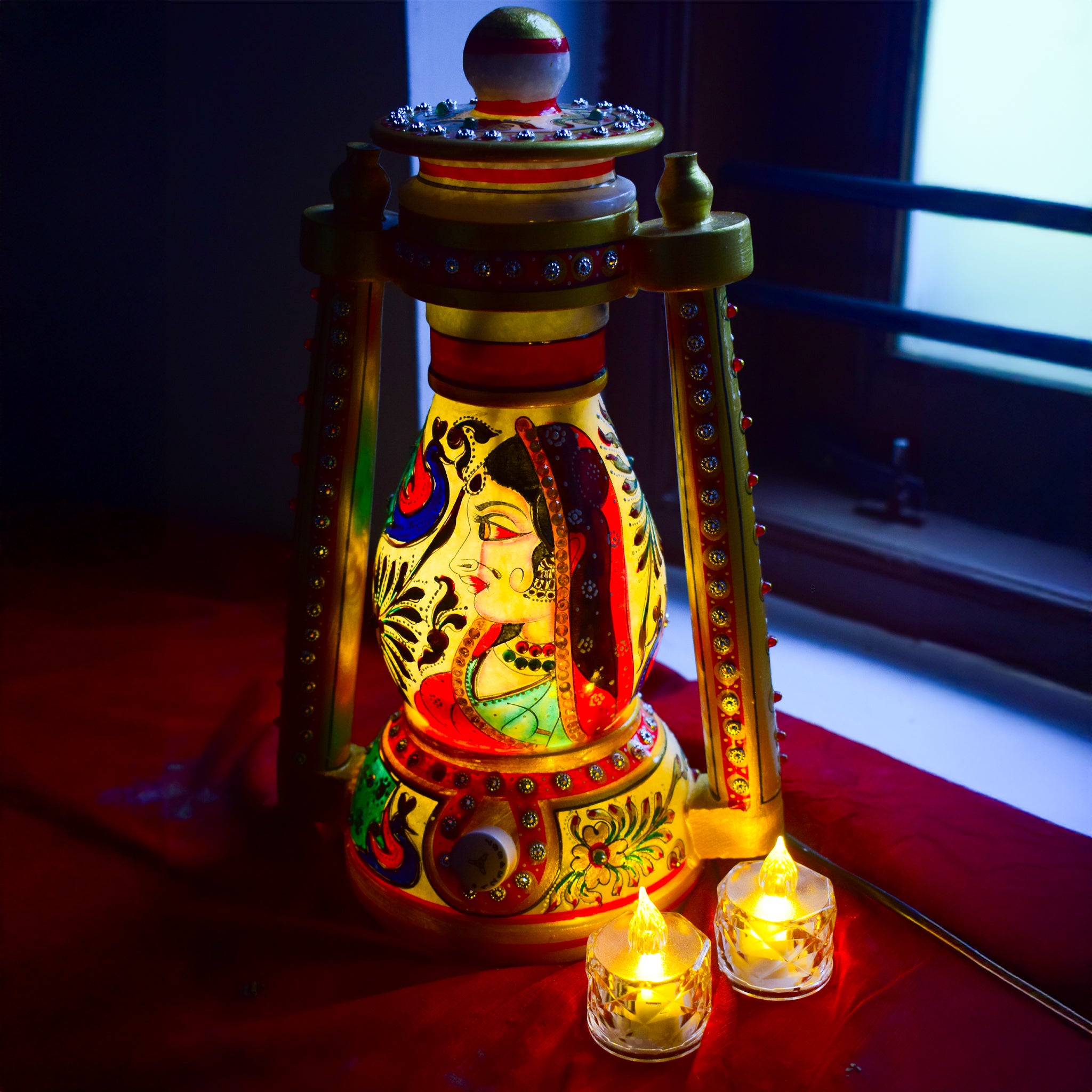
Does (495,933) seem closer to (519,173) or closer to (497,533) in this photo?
(497,533)

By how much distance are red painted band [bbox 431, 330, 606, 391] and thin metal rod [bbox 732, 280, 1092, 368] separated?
554 millimetres

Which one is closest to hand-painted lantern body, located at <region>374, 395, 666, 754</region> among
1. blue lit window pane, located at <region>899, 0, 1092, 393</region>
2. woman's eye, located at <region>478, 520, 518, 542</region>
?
woman's eye, located at <region>478, 520, 518, 542</region>

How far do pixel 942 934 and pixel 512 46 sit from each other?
661 mm

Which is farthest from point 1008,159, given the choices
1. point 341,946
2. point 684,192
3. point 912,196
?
point 341,946

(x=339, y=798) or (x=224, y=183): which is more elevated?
(x=224, y=183)

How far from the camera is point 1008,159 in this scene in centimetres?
123

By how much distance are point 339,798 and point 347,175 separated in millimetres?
459

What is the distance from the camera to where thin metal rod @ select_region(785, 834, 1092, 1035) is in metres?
0.88

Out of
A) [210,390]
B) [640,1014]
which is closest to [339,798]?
[640,1014]

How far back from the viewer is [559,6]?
125 centimetres

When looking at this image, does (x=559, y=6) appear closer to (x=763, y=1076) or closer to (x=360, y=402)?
(x=360, y=402)

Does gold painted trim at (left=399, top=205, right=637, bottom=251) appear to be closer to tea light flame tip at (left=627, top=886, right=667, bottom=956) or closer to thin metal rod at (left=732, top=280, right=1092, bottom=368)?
tea light flame tip at (left=627, top=886, right=667, bottom=956)

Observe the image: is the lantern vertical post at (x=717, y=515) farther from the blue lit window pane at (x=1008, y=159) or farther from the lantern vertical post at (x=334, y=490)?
the blue lit window pane at (x=1008, y=159)

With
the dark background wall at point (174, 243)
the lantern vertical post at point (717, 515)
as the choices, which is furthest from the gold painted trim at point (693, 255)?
the dark background wall at point (174, 243)
